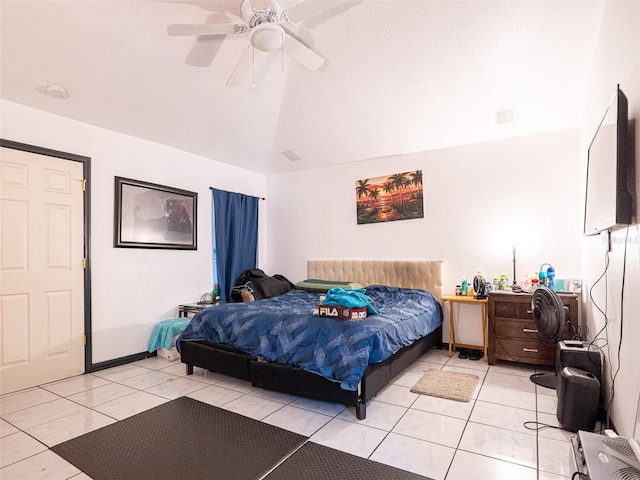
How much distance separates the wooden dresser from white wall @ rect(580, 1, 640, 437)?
716 mm

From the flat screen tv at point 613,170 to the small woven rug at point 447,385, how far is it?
1652mm

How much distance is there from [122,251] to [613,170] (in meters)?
4.48

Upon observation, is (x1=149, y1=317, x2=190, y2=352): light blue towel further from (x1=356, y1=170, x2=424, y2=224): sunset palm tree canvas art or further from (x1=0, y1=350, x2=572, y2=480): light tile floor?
(x1=356, y1=170, x2=424, y2=224): sunset palm tree canvas art

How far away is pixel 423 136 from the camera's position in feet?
14.1

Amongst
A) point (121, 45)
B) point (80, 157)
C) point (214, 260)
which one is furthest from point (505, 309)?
point (80, 157)

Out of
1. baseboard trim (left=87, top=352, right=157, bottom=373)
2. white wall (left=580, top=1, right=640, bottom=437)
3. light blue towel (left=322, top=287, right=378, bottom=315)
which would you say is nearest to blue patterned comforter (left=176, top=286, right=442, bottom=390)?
light blue towel (left=322, top=287, right=378, bottom=315)

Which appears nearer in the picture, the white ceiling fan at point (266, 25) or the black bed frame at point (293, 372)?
the white ceiling fan at point (266, 25)

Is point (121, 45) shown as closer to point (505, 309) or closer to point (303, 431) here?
point (303, 431)

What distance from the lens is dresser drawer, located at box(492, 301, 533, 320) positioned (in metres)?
3.60

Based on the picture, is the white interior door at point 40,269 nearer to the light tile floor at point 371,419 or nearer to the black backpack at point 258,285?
the light tile floor at point 371,419

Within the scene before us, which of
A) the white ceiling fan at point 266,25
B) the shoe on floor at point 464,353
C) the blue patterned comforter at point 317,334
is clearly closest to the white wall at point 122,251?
the blue patterned comforter at point 317,334

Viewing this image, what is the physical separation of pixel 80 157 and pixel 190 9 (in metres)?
2.26

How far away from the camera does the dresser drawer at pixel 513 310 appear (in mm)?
3600

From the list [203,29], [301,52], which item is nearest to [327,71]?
[301,52]
